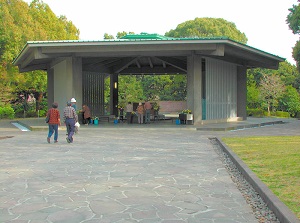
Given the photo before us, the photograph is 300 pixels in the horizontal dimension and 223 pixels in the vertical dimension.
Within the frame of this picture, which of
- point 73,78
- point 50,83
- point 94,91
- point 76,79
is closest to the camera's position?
point 73,78

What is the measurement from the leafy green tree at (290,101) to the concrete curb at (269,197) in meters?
39.4

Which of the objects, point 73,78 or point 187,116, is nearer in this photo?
point 187,116

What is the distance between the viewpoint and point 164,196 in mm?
6230

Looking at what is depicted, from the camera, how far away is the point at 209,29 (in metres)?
59.4

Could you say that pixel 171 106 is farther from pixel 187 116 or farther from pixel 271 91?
pixel 187 116

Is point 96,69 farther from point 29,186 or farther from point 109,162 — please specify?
point 29,186

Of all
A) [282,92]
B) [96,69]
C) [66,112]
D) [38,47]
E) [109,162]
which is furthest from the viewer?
[282,92]

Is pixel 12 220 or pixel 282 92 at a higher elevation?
pixel 282 92

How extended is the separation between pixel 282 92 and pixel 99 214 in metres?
44.2

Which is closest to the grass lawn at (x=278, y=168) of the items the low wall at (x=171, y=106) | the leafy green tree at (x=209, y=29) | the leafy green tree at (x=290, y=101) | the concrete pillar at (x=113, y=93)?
the concrete pillar at (x=113, y=93)

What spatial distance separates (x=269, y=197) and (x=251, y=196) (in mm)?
787

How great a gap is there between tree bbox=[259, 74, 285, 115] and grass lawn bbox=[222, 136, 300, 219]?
3511 centimetres

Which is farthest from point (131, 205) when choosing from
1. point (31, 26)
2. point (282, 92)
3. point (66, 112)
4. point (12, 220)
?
point (282, 92)

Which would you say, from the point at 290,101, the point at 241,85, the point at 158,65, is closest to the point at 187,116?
the point at 241,85
